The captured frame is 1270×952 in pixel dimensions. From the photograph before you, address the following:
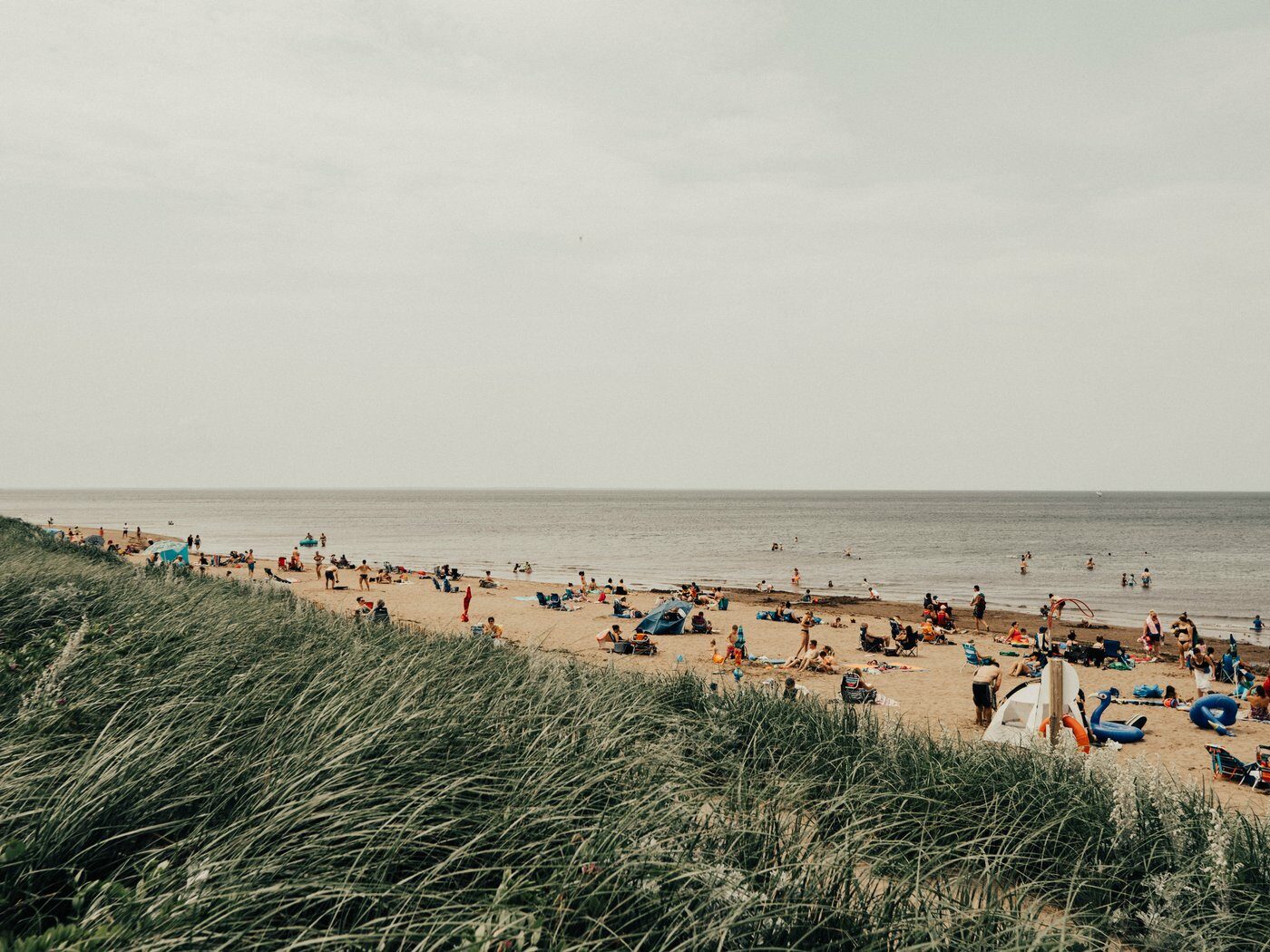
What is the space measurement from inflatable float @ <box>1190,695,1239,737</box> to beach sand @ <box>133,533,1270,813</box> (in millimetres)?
283

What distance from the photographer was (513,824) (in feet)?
10.7


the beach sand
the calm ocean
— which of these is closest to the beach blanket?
the beach sand

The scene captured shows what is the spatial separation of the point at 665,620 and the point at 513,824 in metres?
18.7

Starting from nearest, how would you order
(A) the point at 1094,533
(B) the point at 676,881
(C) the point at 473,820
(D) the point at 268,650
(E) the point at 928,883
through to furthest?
(B) the point at 676,881 < (C) the point at 473,820 < (E) the point at 928,883 < (D) the point at 268,650 < (A) the point at 1094,533

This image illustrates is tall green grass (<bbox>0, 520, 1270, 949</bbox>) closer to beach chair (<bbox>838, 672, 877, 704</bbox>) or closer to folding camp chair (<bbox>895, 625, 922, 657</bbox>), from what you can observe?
beach chair (<bbox>838, 672, 877, 704</bbox>)

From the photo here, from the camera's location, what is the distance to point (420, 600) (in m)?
27.2

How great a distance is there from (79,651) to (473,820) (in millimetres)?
3998

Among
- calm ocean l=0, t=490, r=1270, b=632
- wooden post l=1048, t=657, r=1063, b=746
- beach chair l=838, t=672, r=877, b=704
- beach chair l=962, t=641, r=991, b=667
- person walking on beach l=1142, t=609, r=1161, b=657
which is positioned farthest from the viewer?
calm ocean l=0, t=490, r=1270, b=632

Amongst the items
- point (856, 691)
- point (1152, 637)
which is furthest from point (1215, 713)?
point (1152, 637)

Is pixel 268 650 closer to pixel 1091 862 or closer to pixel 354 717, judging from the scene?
pixel 354 717

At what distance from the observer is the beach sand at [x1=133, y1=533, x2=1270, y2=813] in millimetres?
11742

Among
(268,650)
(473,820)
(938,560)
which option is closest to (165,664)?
(268,650)

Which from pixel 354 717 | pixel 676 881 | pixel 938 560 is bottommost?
pixel 938 560

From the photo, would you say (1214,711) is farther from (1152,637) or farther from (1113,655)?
(1152,637)
